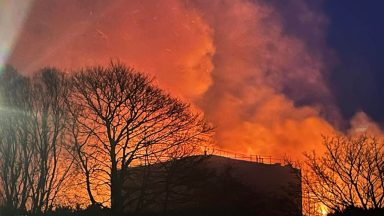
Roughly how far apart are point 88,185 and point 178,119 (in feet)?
30.0

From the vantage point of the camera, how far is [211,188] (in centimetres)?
5891

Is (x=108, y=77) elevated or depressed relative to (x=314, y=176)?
elevated

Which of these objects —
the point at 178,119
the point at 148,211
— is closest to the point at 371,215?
the point at 178,119

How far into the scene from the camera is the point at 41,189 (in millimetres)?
45562

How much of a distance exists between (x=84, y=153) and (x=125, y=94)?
6.02 metres

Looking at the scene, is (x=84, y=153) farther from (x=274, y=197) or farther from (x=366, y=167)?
(x=274, y=197)

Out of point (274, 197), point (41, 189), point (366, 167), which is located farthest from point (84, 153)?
point (274, 197)

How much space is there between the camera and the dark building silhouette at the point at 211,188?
47.6m

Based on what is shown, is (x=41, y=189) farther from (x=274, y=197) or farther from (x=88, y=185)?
(x=274, y=197)

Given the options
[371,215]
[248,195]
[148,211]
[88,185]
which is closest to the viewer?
[371,215]

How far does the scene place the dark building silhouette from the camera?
4759 cm

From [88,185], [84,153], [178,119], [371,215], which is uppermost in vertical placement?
[178,119]

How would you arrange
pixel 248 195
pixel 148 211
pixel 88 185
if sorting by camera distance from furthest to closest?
pixel 248 195, pixel 148 211, pixel 88 185

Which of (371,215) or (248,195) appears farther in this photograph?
(248,195)
